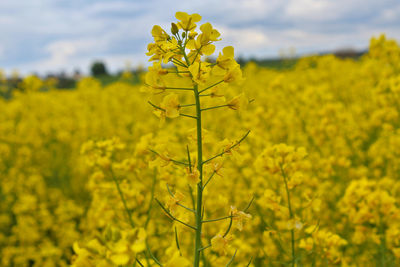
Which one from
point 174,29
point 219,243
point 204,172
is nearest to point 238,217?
point 219,243

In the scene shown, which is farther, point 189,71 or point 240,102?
point 240,102

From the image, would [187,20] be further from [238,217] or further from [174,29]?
[238,217]

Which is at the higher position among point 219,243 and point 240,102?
point 240,102

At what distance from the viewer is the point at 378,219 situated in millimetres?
2422

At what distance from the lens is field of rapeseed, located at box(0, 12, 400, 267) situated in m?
1.26

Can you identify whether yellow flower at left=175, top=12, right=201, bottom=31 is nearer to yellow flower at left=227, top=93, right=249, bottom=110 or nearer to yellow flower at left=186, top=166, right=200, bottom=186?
yellow flower at left=227, top=93, right=249, bottom=110

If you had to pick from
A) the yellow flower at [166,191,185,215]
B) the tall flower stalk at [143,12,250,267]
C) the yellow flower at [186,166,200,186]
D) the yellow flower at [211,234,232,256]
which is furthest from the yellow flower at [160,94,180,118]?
the yellow flower at [211,234,232,256]

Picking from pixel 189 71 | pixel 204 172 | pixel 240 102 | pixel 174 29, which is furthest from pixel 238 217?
pixel 174 29

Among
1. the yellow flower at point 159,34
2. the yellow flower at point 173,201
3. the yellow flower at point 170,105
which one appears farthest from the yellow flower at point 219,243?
the yellow flower at point 159,34

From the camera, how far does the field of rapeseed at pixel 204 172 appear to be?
4.14 feet

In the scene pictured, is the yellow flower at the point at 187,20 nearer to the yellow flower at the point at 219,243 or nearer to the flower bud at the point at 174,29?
the flower bud at the point at 174,29

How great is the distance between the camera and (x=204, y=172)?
1397mm

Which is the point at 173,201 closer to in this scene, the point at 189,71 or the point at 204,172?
the point at 204,172

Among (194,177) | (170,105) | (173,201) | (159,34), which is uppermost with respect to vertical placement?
(159,34)
